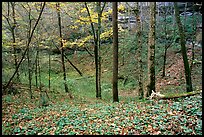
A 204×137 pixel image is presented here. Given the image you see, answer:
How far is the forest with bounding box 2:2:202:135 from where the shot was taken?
6430mm

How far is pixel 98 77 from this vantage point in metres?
16.9

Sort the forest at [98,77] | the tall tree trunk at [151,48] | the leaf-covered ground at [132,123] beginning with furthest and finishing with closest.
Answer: the tall tree trunk at [151,48], the forest at [98,77], the leaf-covered ground at [132,123]

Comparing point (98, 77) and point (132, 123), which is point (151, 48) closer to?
point (132, 123)

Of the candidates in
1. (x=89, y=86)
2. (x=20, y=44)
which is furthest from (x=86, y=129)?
(x=89, y=86)

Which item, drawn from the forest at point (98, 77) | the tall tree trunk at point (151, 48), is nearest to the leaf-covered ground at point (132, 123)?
the forest at point (98, 77)

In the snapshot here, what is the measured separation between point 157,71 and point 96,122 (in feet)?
56.0

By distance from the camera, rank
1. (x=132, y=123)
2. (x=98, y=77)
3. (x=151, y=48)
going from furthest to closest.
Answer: (x=98, y=77), (x=151, y=48), (x=132, y=123)

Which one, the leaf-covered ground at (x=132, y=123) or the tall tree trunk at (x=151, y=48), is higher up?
the tall tree trunk at (x=151, y=48)

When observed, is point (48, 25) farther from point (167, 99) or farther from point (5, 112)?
point (167, 99)

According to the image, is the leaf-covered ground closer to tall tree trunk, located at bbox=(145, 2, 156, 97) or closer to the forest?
the forest

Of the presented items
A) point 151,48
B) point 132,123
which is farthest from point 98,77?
point 132,123

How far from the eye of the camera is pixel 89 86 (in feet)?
74.8

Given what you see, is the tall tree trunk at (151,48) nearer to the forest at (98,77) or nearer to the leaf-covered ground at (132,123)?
the forest at (98,77)

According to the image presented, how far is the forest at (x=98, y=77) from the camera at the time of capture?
6430 millimetres
